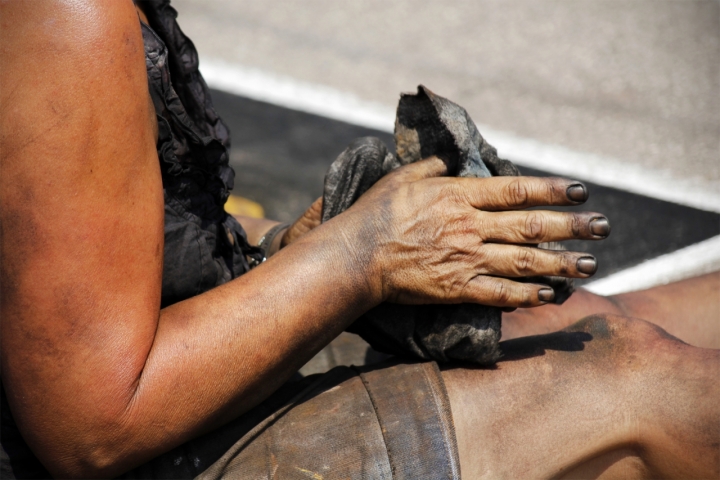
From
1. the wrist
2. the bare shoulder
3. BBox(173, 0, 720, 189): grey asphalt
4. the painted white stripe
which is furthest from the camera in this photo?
BBox(173, 0, 720, 189): grey asphalt

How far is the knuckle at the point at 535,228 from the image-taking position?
1.54 m

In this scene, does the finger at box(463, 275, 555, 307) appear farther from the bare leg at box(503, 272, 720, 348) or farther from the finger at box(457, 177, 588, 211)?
the bare leg at box(503, 272, 720, 348)

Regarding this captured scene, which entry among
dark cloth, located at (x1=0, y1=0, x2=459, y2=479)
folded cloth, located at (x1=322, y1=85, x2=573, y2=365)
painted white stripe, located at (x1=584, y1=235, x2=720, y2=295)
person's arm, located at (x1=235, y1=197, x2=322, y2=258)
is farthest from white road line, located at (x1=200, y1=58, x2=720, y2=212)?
dark cloth, located at (x1=0, y1=0, x2=459, y2=479)

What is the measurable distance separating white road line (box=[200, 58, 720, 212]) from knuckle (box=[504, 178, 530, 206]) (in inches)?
98.8

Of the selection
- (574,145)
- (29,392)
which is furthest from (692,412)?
(574,145)

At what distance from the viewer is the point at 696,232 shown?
3.51 m

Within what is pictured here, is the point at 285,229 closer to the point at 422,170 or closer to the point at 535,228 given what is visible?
the point at 422,170

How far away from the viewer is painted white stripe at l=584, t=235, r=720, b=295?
324 centimetres

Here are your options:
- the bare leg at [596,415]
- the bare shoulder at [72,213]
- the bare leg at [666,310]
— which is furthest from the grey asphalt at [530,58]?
the bare shoulder at [72,213]

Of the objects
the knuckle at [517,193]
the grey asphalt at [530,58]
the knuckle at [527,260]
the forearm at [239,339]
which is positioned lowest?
the forearm at [239,339]

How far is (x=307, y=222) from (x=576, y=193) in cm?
84

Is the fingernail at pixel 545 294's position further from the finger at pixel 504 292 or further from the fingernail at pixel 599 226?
the fingernail at pixel 599 226

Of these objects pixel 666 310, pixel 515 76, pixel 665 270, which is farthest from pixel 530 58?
pixel 666 310

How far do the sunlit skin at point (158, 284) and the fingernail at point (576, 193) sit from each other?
0.9 inches
